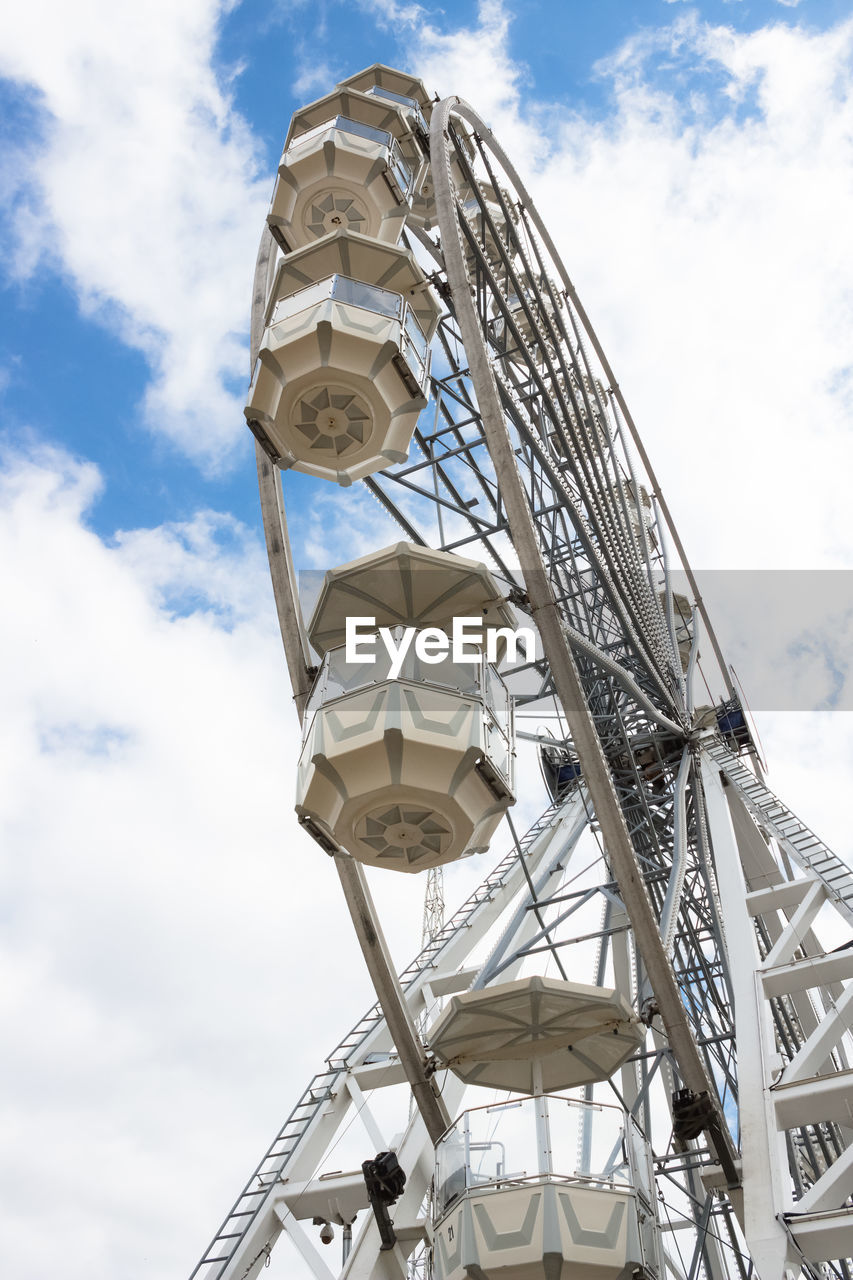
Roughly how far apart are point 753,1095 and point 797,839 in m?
3.56

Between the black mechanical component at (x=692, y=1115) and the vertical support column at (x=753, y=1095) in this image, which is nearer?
the vertical support column at (x=753, y=1095)

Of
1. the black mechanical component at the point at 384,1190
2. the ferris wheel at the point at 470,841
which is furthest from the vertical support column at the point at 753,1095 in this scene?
the black mechanical component at the point at 384,1190

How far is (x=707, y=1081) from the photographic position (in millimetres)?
8703

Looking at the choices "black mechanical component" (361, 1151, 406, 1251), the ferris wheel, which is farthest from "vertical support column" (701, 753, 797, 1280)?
"black mechanical component" (361, 1151, 406, 1251)

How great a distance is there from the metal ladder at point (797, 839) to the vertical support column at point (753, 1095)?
55 cm

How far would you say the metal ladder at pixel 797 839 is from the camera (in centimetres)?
1013

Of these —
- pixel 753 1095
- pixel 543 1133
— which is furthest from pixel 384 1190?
pixel 753 1095

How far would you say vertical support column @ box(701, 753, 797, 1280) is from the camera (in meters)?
6.78

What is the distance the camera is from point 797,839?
11234 mm

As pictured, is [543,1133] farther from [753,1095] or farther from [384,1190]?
[384,1190]

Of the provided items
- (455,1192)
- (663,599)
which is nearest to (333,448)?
(455,1192)

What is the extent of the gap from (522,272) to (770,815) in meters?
9.24

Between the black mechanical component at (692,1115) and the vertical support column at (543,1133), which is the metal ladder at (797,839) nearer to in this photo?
the black mechanical component at (692,1115)

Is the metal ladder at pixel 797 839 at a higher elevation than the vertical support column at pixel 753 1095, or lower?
higher
